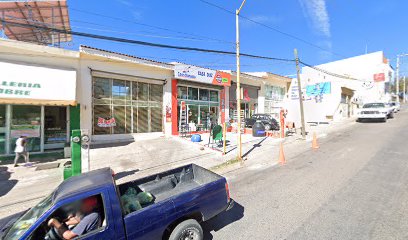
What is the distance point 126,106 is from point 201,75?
6547 millimetres

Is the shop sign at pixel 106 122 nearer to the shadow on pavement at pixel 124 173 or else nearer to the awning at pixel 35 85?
the awning at pixel 35 85

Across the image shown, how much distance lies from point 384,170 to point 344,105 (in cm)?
2466

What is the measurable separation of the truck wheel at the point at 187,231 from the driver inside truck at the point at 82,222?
1.15m

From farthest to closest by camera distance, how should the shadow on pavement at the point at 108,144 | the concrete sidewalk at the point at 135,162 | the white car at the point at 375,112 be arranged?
the white car at the point at 375,112
the shadow on pavement at the point at 108,144
the concrete sidewalk at the point at 135,162

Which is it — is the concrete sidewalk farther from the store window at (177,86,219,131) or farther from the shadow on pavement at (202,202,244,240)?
the store window at (177,86,219,131)

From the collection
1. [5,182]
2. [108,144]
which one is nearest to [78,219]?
[5,182]

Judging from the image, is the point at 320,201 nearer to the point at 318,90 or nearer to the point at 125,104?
the point at 125,104

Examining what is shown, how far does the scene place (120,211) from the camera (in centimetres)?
287

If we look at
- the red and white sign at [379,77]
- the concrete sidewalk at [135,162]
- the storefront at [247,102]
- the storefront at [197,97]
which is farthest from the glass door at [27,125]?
the red and white sign at [379,77]

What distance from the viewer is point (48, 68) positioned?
33.2ft

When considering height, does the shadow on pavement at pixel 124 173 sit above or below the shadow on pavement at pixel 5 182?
above

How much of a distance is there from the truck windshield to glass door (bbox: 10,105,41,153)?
9690 mm

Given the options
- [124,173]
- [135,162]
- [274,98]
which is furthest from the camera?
[274,98]

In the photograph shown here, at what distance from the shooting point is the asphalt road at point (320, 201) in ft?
12.2
